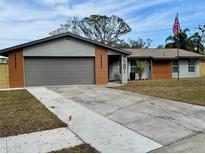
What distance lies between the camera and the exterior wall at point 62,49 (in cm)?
1644

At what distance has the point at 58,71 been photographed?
17.2m

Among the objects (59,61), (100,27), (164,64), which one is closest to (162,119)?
(59,61)

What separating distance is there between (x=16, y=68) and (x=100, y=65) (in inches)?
241

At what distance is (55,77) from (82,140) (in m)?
12.4

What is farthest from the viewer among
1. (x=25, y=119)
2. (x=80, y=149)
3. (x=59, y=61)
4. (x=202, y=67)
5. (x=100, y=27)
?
(x=100, y=27)

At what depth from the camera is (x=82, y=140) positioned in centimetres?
521

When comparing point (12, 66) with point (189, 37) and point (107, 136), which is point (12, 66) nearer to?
point (107, 136)

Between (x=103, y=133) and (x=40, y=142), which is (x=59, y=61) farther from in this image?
(x=40, y=142)

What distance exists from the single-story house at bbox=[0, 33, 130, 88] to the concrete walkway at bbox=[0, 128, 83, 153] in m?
11.4

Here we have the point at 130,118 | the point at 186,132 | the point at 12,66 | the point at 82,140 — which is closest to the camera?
the point at 82,140

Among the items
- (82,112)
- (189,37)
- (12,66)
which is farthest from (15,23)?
(189,37)

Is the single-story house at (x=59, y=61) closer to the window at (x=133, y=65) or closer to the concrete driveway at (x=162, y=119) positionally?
the window at (x=133, y=65)

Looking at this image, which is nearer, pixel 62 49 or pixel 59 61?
pixel 62 49

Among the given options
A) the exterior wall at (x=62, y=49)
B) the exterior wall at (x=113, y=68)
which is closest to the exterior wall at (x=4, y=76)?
the exterior wall at (x=62, y=49)
